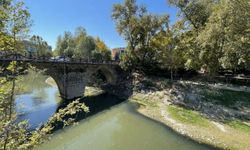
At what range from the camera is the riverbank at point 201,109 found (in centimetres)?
1396

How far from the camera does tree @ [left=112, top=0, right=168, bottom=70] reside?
3219 cm

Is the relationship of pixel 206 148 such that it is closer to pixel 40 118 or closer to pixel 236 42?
pixel 236 42

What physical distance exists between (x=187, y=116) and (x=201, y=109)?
2.79 metres

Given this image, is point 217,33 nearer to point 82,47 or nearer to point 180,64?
point 180,64

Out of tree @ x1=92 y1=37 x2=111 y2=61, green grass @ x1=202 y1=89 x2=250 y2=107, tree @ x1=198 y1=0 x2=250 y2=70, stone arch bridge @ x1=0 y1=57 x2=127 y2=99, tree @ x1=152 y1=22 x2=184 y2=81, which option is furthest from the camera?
tree @ x1=92 y1=37 x2=111 y2=61

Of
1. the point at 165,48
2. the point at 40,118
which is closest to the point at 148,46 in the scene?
the point at 165,48

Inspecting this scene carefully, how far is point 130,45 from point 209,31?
16606 millimetres

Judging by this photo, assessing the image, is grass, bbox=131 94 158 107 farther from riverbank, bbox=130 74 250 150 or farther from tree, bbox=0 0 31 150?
tree, bbox=0 0 31 150

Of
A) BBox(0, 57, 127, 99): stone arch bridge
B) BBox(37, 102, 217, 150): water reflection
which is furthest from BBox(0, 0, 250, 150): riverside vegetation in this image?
BBox(0, 57, 127, 99): stone arch bridge

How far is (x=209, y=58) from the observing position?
23953 millimetres

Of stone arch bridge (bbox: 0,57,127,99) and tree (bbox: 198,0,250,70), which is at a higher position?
tree (bbox: 198,0,250,70)

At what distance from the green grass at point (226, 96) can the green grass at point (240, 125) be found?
3957 mm

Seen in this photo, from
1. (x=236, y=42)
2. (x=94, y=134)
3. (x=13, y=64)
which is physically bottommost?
(x=94, y=134)

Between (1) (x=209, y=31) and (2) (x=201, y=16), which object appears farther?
(2) (x=201, y=16)
